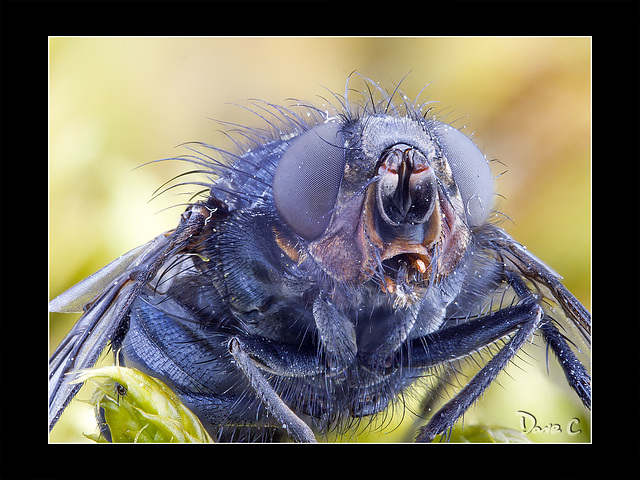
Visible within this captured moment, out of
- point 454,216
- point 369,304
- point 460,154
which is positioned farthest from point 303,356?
point 460,154

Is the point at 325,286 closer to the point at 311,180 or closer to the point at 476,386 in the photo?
the point at 311,180

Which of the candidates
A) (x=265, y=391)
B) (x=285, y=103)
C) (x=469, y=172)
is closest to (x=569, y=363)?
(x=469, y=172)

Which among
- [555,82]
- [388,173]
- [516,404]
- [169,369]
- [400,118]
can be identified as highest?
[555,82]

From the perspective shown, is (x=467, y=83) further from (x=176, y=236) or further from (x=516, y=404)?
(x=176, y=236)

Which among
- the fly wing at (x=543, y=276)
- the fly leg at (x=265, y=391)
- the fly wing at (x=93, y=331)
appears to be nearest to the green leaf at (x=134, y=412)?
the fly wing at (x=93, y=331)

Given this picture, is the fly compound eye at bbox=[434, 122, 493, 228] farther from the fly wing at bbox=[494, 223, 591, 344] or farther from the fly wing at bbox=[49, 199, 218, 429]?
the fly wing at bbox=[49, 199, 218, 429]

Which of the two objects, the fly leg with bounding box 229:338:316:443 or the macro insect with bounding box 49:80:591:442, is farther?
the fly leg with bounding box 229:338:316:443
